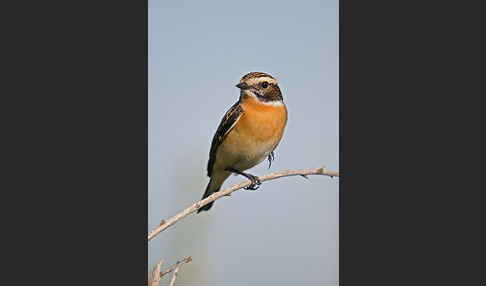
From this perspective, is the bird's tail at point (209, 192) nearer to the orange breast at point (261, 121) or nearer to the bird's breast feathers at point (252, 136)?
the bird's breast feathers at point (252, 136)

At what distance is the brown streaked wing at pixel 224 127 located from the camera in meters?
2.76

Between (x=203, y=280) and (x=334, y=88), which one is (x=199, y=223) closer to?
(x=203, y=280)

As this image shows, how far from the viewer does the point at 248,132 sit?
293 cm

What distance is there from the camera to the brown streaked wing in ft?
9.04

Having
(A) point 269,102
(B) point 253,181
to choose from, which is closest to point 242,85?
(A) point 269,102

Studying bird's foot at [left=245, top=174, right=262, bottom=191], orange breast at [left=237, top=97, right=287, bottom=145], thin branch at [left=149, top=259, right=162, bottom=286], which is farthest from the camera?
orange breast at [left=237, top=97, right=287, bottom=145]

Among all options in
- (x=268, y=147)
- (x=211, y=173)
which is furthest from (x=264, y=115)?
(x=211, y=173)

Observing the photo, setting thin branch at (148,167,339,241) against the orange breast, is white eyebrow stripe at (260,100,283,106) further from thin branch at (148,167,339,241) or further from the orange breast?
thin branch at (148,167,339,241)

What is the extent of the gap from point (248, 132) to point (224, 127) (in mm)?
165

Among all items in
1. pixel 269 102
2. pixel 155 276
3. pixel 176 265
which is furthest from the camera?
pixel 269 102

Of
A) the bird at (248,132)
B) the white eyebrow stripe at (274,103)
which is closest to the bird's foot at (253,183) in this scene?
the bird at (248,132)

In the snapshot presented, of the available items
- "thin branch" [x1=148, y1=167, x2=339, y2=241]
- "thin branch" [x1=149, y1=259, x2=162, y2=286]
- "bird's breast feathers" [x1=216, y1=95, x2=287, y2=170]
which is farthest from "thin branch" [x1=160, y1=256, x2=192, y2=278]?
"bird's breast feathers" [x1=216, y1=95, x2=287, y2=170]

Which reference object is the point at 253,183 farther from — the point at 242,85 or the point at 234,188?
the point at 242,85

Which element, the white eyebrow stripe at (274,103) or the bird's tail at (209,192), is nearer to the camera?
the bird's tail at (209,192)
